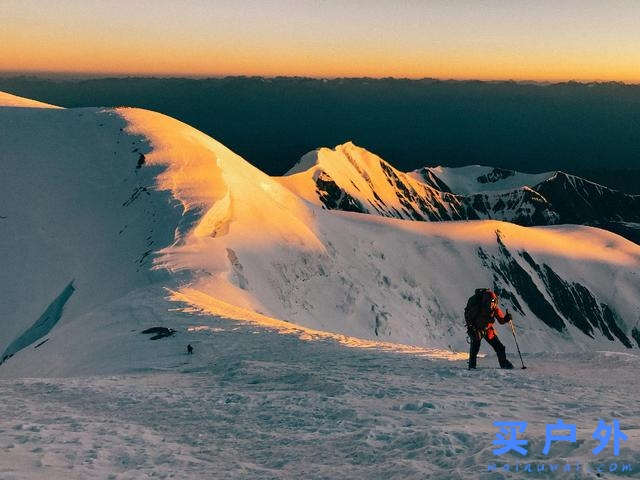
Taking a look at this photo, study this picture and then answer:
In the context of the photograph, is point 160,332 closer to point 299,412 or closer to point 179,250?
point 299,412

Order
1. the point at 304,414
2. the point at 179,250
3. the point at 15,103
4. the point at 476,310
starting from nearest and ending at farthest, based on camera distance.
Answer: the point at 304,414
the point at 476,310
the point at 179,250
the point at 15,103

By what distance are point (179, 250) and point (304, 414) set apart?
3251cm

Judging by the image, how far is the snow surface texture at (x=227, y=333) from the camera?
28.9 ft

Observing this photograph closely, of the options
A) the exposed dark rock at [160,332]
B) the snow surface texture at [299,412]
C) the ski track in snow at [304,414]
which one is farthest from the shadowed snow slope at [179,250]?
the ski track in snow at [304,414]

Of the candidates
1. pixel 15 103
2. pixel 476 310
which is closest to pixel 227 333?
pixel 476 310

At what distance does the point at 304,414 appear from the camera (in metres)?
10.8

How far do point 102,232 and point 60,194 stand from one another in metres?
12.2

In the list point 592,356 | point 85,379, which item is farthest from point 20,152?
point 592,356

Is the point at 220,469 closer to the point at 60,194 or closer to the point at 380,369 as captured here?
the point at 380,369

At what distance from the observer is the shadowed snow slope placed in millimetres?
34906

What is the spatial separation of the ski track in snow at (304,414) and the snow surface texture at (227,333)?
51mm

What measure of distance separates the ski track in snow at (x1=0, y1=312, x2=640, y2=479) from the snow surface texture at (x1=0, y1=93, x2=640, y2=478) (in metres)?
0.05

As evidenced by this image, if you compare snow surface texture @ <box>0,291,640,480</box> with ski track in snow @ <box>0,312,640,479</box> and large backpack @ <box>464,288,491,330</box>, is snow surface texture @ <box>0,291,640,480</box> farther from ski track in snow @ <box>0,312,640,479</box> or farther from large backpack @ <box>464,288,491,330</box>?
large backpack @ <box>464,288,491,330</box>

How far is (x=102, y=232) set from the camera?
53406mm
